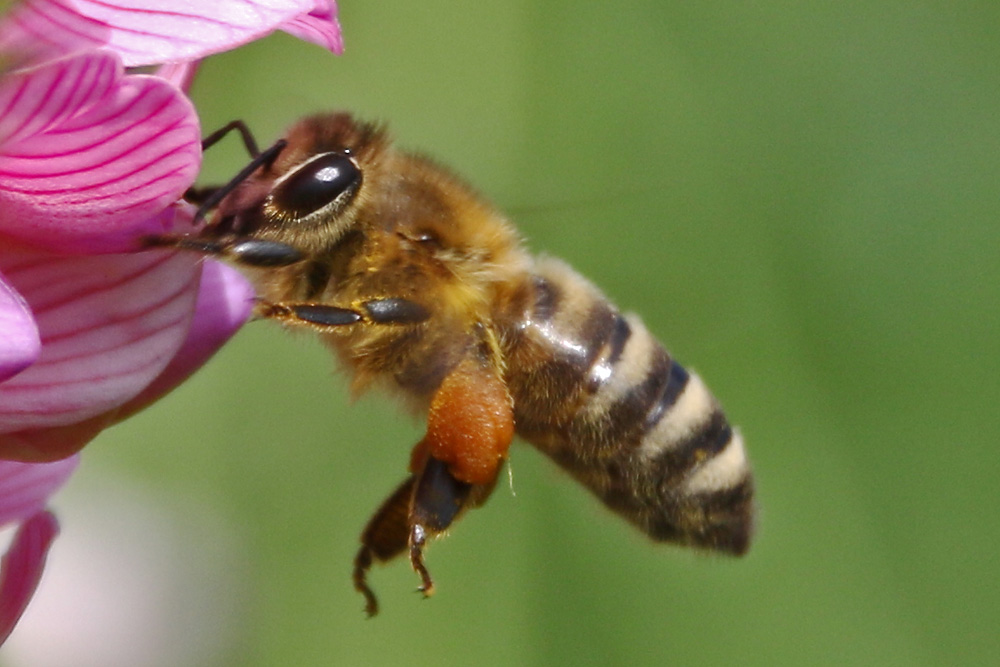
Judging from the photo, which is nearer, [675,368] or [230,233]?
[230,233]

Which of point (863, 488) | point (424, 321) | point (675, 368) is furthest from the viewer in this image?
→ point (863, 488)

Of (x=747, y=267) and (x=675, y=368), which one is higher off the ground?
(x=675, y=368)

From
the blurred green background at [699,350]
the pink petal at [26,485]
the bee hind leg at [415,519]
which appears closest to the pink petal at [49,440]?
the pink petal at [26,485]

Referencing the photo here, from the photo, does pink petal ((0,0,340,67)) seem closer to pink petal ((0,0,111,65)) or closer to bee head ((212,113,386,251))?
pink petal ((0,0,111,65))

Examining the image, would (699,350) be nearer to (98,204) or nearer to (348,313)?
(348,313)

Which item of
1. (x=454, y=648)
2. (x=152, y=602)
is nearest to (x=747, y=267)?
(x=454, y=648)

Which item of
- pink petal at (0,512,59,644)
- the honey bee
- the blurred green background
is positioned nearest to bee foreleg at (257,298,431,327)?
the honey bee

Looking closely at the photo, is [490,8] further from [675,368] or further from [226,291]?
[226,291]

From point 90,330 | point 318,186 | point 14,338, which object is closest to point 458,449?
point 318,186
